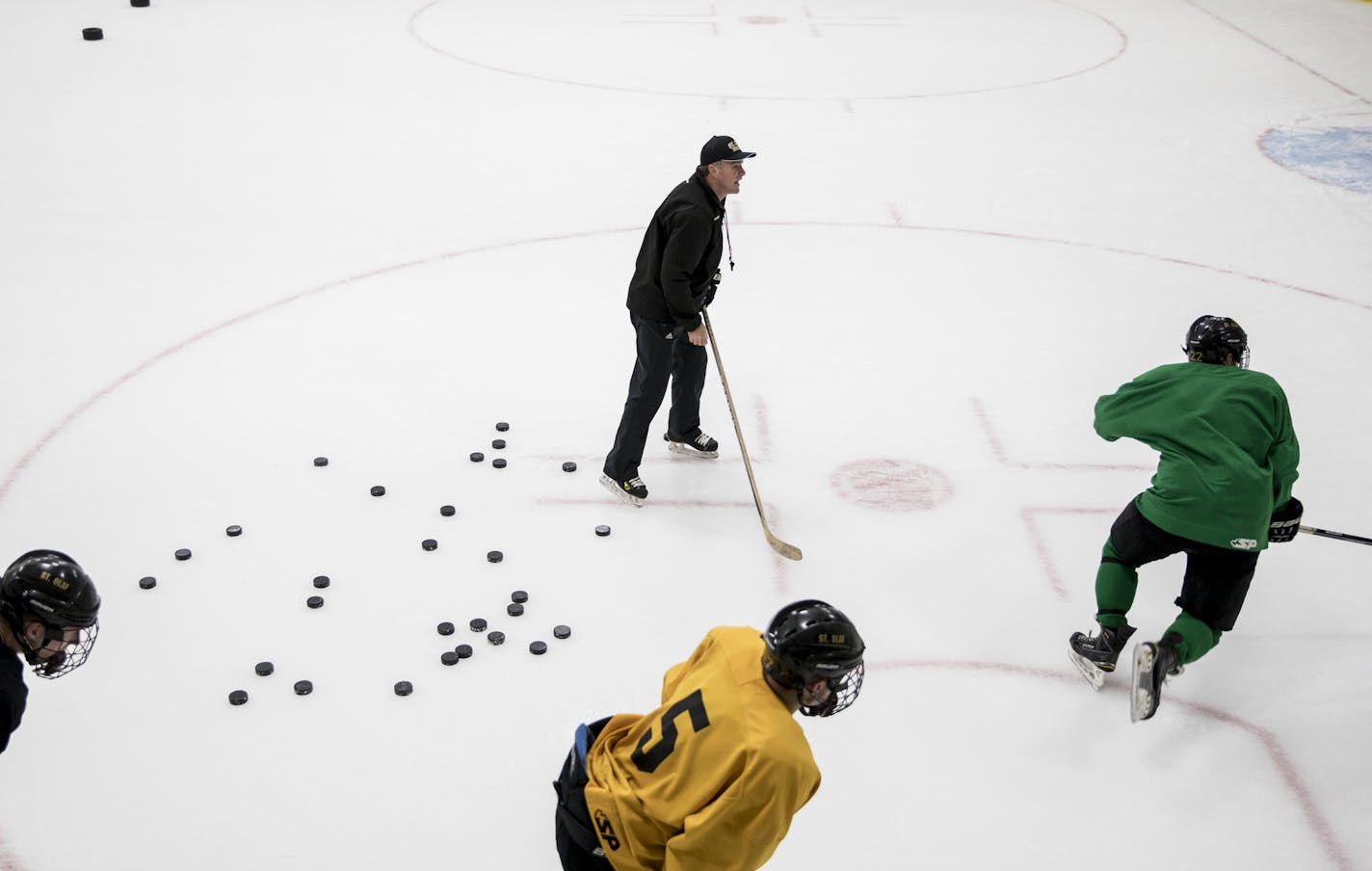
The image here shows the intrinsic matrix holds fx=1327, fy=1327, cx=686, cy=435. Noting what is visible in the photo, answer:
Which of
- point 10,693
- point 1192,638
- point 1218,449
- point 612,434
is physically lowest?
point 612,434

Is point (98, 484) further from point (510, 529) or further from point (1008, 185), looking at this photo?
point (1008, 185)

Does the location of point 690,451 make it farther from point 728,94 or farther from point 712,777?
point 728,94

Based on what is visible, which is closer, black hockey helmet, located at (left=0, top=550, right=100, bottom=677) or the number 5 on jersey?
the number 5 on jersey

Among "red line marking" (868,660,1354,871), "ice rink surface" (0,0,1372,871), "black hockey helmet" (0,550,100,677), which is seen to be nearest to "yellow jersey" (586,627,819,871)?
"ice rink surface" (0,0,1372,871)

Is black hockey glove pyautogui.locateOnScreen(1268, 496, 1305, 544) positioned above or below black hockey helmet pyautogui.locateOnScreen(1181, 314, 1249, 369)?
below

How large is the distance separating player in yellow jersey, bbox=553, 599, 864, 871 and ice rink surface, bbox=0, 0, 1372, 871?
0.96 m

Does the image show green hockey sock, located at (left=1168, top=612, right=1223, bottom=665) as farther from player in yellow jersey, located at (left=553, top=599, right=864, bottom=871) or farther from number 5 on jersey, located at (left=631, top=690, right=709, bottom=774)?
number 5 on jersey, located at (left=631, top=690, right=709, bottom=774)

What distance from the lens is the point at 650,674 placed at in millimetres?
3889

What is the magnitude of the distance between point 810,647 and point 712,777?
276 millimetres

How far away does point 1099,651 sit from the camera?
3807 millimetres

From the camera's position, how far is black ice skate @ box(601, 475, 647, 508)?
4734 millimetres

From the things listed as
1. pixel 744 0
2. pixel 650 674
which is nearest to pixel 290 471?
pixel 650 674

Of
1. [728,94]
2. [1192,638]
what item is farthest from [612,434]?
[728,94]

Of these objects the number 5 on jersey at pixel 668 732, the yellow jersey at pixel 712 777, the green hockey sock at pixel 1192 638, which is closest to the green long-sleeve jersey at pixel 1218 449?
the green hockey sock at pixel 1192 638
